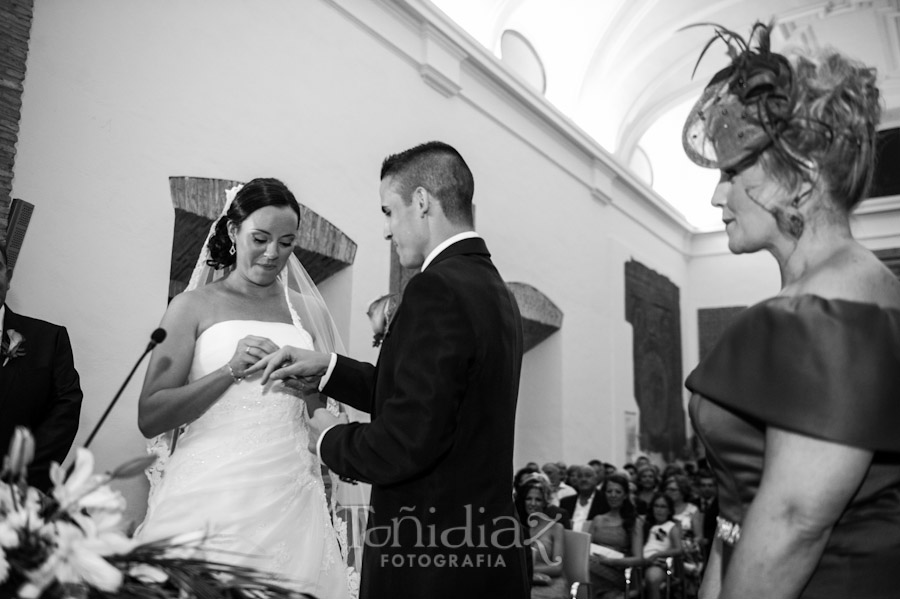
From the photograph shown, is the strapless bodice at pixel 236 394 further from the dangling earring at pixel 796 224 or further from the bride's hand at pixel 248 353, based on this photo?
the dangling earring at pixel 796 224

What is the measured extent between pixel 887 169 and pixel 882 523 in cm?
1412

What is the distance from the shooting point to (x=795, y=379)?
3.98 feet

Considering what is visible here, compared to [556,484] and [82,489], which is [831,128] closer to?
[82,489]

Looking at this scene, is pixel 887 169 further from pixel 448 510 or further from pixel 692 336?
pixel 448 510

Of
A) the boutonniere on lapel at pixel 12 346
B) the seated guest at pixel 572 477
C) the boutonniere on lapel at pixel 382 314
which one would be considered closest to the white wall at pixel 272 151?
the boutonniere on lapel at pixel 12 346

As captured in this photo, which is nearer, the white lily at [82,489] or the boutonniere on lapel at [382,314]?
the white lily at [82,489]

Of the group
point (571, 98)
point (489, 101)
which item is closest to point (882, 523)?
point (489, 101)

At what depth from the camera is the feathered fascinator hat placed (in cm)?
133

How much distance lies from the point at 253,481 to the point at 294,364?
517 millimetres

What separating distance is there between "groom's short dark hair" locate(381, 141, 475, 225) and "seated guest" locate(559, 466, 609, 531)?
465 centimetres

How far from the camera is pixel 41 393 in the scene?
3418 millimetres

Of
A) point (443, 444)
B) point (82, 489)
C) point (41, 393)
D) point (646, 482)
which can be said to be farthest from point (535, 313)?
point (82, 489)

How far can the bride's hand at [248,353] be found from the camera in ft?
8.54

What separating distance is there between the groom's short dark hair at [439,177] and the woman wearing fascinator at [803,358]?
840 millimetres
